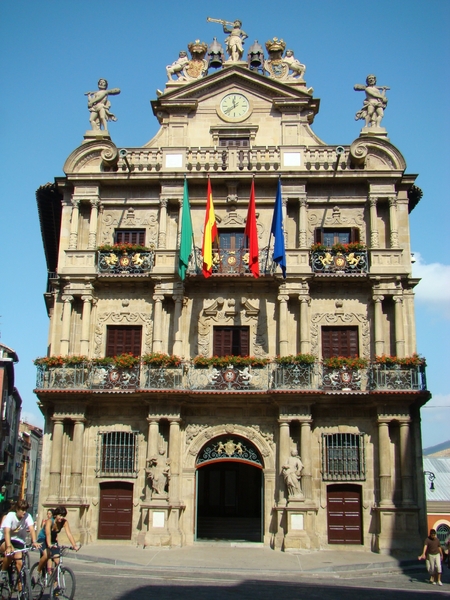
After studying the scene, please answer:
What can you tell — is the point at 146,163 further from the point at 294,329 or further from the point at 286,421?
the point at 286,421

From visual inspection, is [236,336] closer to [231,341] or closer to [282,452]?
[231,341]

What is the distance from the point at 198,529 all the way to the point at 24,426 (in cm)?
6020

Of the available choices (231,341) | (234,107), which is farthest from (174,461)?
(234,107)

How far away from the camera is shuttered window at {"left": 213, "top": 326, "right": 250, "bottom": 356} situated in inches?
1145

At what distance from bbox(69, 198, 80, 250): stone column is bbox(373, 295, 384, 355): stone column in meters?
12.2

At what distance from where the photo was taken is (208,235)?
28.0 m

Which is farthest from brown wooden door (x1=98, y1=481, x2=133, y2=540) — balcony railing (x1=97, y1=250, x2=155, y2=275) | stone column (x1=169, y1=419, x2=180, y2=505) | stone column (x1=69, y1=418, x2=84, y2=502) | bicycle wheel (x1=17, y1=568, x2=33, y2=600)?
bicycle wheel (x1=17, y1=568, x2=33, y2=600)

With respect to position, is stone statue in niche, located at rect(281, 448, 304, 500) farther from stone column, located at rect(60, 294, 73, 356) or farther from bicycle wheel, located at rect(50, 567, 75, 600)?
bicycle wheel, located at rect(50, 567, 75, 600)

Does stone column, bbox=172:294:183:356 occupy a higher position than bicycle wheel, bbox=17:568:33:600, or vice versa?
stone column, bbox=172:294:183:356

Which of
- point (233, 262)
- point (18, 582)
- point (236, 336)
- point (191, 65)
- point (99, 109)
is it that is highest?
point (191, 65)

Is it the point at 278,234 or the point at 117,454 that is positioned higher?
the point at 278,234

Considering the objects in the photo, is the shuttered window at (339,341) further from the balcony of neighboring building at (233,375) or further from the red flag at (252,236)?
the red flag at (252,236)

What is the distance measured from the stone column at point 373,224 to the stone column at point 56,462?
45.9 feet

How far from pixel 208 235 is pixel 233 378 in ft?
18.0
